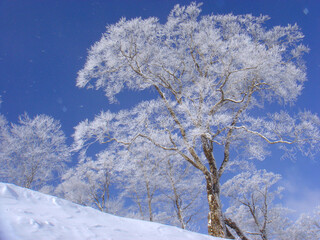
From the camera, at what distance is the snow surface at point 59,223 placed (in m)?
1.55

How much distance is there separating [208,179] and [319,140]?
4310 millimetres

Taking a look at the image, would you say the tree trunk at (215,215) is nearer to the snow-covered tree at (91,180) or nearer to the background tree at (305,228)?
the snow-covered tree at (91,180)

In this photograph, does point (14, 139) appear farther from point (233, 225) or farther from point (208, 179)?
point (233, 225)

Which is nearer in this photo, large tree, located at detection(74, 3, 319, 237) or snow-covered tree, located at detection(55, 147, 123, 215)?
large tree, located at detection(74, 3, 319, 237)

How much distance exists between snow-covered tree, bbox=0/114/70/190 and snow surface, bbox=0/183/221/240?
1347cm

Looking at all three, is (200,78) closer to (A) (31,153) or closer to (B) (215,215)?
(B) (215,215)

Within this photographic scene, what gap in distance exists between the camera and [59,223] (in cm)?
182

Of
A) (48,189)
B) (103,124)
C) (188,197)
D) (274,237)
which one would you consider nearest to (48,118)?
(48,189)

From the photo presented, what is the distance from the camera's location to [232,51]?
8.26m

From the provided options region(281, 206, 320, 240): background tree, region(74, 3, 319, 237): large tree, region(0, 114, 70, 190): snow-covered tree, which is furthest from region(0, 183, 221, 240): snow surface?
region(281, 206, 320, 240): background tree

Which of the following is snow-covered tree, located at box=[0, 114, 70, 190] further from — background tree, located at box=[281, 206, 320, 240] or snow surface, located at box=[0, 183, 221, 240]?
background tree, located at box=[281, 206, 320, 240]

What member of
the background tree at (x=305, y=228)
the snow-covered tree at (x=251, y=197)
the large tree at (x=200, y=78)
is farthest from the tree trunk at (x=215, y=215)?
the background tree at (x=305, y=228)

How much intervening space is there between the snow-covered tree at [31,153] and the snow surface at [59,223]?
13.5 m

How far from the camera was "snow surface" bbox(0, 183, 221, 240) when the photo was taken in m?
1.55
